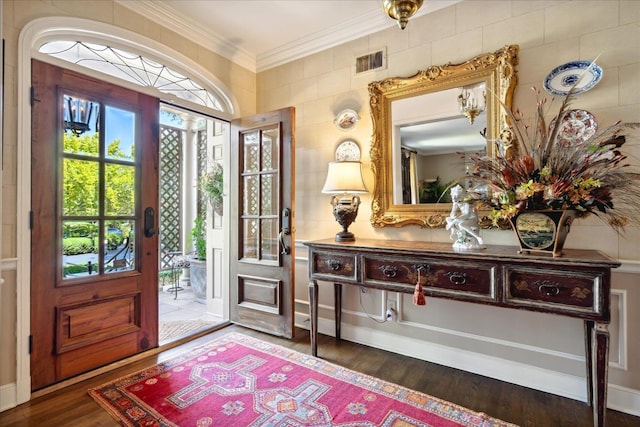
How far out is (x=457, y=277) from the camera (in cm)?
193

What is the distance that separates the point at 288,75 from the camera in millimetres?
3377

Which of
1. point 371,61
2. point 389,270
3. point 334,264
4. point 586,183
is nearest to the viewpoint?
point 586,183

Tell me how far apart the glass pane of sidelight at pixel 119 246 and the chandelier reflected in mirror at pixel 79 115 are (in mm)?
696

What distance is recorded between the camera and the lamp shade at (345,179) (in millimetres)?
2611

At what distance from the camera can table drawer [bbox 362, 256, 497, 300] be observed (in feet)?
6.08

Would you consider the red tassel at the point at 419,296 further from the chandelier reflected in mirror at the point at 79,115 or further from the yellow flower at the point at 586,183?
the chandelier reflected in mirror at the point at 79,115

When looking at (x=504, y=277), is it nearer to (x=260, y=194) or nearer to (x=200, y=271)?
(x=260, y=194)

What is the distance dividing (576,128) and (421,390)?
1.93 meters

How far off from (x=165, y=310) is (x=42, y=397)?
6.44 feet

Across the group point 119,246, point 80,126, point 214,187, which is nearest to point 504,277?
point 119,246

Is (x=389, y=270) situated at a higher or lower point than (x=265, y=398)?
higher

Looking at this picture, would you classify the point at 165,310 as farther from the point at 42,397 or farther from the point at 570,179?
the point at 570,179

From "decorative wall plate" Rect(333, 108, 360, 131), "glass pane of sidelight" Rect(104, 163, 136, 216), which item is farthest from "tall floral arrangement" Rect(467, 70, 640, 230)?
"glass pane of sidelight" Rect(104, 163, 136, 216)

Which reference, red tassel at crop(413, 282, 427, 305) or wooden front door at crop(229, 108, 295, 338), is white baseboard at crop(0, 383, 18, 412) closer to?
wooden front door at crop(229, 108, 295, 338)
